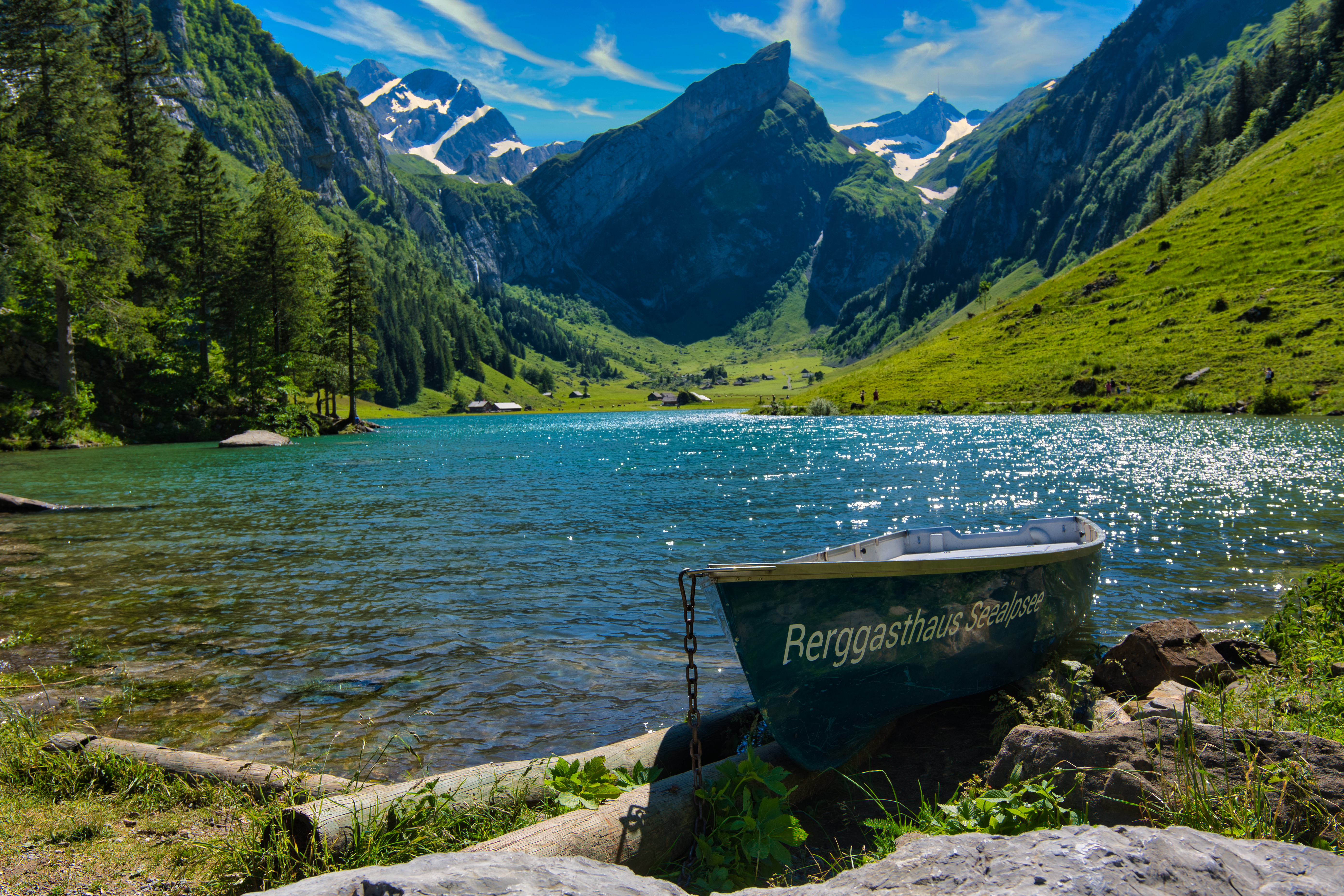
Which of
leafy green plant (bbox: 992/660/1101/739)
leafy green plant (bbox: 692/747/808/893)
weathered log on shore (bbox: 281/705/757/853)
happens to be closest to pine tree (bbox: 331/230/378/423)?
weathered log on shore (bbox: 281/705/757/853)

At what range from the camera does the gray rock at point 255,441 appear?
54.3 meters

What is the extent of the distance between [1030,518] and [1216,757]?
19094mm

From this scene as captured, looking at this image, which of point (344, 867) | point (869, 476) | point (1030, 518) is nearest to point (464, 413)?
point (869, 476)

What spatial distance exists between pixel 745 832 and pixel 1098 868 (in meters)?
3.05

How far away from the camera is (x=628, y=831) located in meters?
5.47

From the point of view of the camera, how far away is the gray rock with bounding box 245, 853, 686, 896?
10.6 feet

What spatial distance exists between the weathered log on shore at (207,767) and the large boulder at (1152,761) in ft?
20.5

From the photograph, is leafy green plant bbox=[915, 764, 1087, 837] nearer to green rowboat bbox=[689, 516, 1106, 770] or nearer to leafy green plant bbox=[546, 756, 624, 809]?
green rowboat bbox=[689, 516, 1106, 770]

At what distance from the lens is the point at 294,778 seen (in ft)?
20.1

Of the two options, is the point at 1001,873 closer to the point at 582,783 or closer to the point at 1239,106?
the point at 582,783

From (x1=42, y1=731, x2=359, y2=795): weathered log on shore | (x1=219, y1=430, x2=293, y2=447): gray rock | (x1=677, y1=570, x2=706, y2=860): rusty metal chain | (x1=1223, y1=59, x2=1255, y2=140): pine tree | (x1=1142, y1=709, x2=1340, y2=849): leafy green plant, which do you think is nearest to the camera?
(x1=1142, y1=709, x2=1340, y2=849): leafy green plant

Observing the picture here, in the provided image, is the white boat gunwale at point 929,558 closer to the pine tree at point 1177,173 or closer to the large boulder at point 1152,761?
the large boulder at point 1152,761

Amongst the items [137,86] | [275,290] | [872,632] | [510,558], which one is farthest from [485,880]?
[137,86]

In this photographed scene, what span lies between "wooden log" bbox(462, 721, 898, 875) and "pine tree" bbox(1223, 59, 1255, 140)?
181866 millimetres
